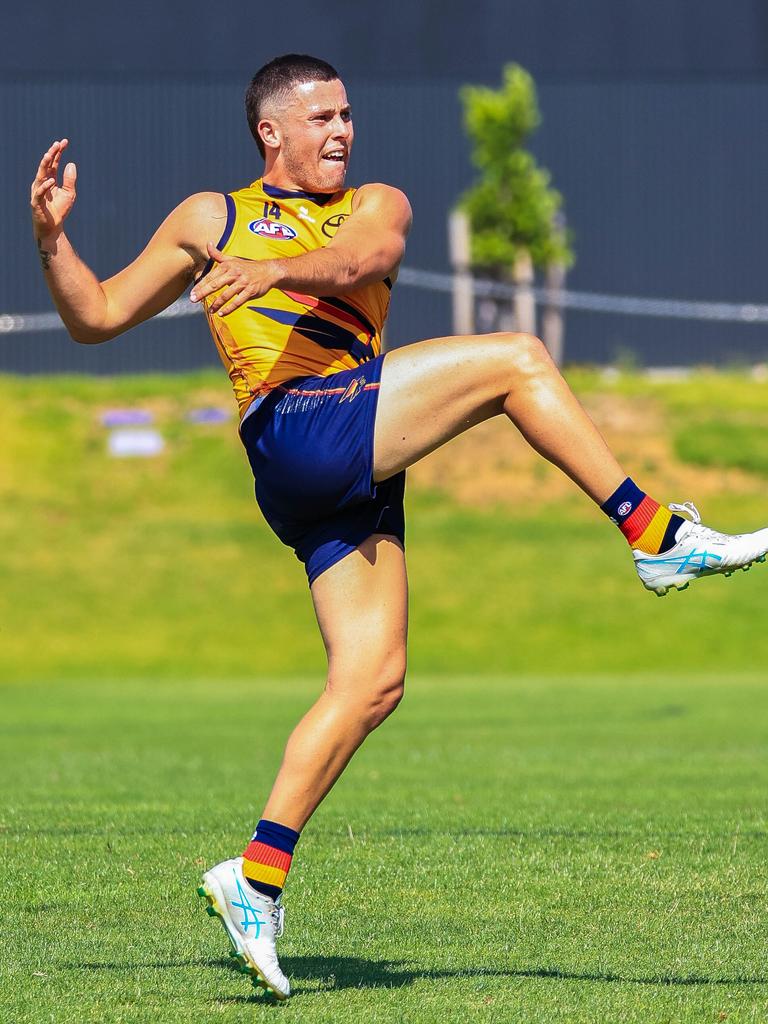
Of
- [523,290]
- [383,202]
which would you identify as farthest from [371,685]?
[523,290]

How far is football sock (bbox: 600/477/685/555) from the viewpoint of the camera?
470cm

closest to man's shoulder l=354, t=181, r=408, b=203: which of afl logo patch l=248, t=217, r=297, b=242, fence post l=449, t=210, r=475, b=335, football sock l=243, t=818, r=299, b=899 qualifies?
afl logo patch l=248, t=217, r=297, b=242

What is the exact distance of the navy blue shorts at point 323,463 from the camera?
4.73 m

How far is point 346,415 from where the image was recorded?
474cm

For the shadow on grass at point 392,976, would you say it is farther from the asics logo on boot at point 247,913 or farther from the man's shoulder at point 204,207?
the man's shoulder at point 204,207

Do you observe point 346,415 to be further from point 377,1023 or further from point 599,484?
point 377,1023

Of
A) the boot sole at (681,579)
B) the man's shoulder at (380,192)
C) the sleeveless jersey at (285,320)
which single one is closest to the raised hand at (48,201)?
the sleeveless jersey at (285,320)

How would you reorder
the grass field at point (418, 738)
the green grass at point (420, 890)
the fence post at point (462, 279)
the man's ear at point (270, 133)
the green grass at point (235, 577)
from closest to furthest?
the green grass at point (420, 890)
the grass field at point (418, 738)
the man's ear at point (270, 133)
the green grass at point (235, 577)
the fence post at point (462, 279)

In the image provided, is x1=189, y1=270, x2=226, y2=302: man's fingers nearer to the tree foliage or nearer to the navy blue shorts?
the navy blue shorts

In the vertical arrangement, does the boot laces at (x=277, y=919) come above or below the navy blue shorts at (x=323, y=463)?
below

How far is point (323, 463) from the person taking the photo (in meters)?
4.73

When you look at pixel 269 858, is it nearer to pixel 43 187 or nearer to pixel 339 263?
pixel 339 263

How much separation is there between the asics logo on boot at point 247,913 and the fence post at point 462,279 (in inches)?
1019

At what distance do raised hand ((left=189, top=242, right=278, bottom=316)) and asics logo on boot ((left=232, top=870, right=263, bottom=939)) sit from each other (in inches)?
64.4
